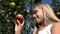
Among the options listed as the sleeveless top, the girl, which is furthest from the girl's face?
the sleeveless top

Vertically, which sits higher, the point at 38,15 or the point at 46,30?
the point at 38,15

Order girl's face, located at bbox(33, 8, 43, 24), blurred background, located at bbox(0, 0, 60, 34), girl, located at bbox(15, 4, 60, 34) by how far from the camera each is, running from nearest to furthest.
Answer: girl, located at bbox(15, 4, 60, 34) < girl's face, located at bbox(33, 8, 43, 24) < blurred background, located at bbox(0, 0, 60, 34)

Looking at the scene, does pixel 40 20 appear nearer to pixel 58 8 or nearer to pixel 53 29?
pixel 53 29

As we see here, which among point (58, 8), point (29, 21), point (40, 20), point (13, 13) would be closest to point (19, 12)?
point (13, 13)

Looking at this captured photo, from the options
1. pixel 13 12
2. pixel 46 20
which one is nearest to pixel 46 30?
pixel 46 20

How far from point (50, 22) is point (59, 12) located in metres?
2.06

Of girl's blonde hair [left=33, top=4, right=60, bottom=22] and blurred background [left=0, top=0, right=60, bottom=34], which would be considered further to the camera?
blurred background [left=0, top=0, right=60, bottom=34]

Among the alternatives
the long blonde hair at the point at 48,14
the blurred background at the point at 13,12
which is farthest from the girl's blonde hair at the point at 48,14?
the blurred background at the point at 13,12

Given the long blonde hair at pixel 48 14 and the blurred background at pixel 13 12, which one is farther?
the blurred background at pixel 13 12

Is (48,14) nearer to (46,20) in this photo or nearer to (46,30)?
(46,20)

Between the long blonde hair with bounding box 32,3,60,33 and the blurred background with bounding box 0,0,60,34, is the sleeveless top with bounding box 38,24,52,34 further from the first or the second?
the blurred background with bounding box 0,0,60,34

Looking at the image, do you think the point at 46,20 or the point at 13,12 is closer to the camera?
the point at 46,20

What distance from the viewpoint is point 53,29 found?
3527mm

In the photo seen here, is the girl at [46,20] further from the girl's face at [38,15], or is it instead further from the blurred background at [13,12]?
the blurred background at [13,12]
